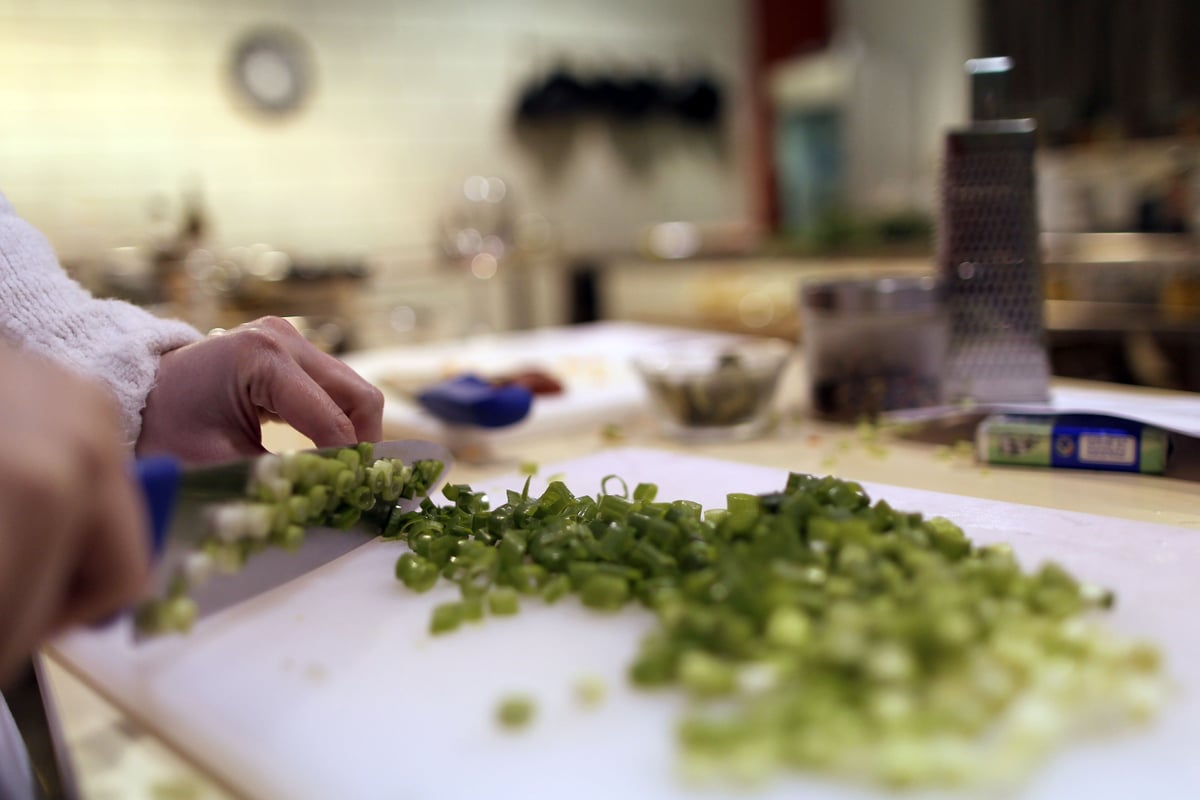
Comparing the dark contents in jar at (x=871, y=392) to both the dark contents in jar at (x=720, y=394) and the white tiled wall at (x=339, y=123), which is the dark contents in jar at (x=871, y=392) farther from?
the white tiled wall at (x=339, y=123)

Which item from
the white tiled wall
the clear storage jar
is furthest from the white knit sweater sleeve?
the white tiled wall

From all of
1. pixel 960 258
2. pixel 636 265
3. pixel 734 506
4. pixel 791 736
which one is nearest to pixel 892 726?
pixel 791 736

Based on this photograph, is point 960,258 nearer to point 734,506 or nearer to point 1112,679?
point 734,506

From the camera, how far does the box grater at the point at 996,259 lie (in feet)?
3.99

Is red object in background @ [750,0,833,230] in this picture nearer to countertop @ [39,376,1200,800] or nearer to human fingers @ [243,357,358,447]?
countertop @ [39,376,1200,800]

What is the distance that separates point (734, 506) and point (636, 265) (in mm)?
3899

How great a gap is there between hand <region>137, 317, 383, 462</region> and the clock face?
434 centimetres

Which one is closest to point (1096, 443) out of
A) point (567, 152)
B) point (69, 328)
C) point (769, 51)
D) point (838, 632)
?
point (838, 632)

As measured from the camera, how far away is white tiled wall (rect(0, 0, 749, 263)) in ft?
14.3

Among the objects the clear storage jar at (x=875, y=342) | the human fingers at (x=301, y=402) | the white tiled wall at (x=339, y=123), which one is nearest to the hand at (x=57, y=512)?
the human fingers at (x=301, y=402)

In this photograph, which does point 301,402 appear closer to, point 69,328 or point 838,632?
point 69,328

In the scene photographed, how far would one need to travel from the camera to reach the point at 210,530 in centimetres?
58

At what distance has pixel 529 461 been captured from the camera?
121 centimetres

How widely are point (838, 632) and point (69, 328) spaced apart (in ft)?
2.36
